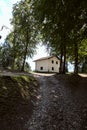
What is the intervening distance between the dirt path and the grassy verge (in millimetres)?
426

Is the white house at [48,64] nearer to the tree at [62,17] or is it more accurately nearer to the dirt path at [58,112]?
the dirt path at [58,112]

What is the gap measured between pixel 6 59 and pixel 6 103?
47571 millimetres

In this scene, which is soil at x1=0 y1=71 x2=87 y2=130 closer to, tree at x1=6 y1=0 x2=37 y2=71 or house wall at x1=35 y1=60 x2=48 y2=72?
tree at x1=6 y1=0 x2=37 y2=71

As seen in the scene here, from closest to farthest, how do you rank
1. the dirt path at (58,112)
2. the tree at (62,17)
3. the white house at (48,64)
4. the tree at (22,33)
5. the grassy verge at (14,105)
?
the grassy verge at (14,105)
the dirt path at (58,112)
the tree at (62,17)
the tree at (22,33)
the white house at (48,64)

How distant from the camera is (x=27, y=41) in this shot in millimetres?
48125

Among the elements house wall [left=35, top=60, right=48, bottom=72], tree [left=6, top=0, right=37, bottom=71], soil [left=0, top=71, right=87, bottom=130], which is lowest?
soil [left=0, top=71, right=87, bottom=130]

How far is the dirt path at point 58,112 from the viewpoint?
11.7 m

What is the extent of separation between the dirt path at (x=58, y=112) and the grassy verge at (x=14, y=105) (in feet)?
1.40

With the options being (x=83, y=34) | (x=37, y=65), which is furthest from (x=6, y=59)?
(x=83, y=34)

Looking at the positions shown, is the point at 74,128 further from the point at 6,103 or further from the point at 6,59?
the point at 6,59

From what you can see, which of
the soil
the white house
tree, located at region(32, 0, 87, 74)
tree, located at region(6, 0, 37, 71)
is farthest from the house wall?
tree, located at region(32, 0, 87, 74)

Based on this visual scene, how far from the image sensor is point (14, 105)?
13.6 metres

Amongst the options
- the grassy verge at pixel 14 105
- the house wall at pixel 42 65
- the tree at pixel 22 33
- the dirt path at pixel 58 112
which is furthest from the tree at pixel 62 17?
the house wall at pixel 42 65

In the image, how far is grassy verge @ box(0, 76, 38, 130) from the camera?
37.5 feet
